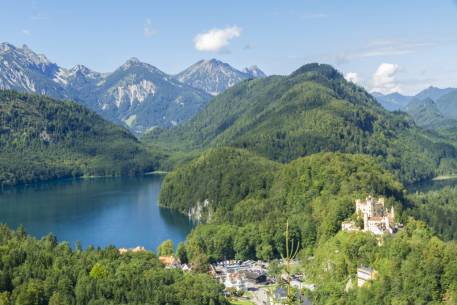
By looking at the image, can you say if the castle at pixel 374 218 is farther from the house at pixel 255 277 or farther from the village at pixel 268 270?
the house at pixel 255 277

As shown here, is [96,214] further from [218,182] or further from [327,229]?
[327,229]

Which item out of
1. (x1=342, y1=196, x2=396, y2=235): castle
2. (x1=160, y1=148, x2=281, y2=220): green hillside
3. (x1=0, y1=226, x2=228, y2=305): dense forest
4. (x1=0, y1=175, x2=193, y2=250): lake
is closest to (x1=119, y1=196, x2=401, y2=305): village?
(x1=342, y1=196, x2=396, y2=235): castle

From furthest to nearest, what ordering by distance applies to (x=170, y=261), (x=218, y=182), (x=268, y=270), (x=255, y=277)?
(x=218, y=182) < (x=170, y=261) < (x=268, y=270) < (x=255, y=277)

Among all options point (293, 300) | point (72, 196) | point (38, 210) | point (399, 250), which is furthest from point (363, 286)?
point (72, 196)

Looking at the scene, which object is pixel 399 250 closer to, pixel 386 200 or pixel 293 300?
pixel 386 200

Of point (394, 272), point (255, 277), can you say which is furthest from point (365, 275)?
point (255, 277)

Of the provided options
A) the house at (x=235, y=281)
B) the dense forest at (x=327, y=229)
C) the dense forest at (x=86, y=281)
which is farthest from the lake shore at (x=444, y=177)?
the dense forest at (x=86, y=281)
